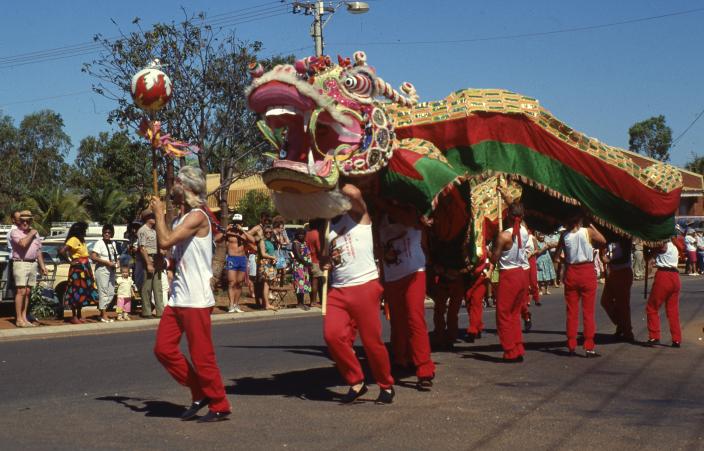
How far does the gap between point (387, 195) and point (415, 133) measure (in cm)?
144

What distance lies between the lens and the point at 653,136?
88.4 m

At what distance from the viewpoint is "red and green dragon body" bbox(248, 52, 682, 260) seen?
27.3 feet

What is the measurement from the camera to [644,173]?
1217cm

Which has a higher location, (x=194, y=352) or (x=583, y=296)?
(x=583, y=296)

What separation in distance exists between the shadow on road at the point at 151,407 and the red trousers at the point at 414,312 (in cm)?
215

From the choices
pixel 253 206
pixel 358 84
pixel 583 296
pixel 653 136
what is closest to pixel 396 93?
pixel 358 84

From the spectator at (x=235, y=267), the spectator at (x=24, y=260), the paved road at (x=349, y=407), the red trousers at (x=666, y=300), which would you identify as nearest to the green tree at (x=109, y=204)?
the spectator at (x=235, y=267)

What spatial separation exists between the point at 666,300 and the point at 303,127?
6828mm

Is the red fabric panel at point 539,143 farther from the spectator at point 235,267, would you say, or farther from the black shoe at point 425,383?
the spectator at point 235,267

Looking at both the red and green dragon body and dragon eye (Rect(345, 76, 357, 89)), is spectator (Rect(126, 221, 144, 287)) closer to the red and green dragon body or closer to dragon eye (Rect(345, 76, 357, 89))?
the red and green dragon body

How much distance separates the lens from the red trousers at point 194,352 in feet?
24.4

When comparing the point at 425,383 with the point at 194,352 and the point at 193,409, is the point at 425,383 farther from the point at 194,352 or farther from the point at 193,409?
the point at 194,352

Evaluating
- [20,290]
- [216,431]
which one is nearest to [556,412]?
[216,431]

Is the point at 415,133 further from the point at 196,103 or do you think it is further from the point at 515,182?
the point at 196,103
